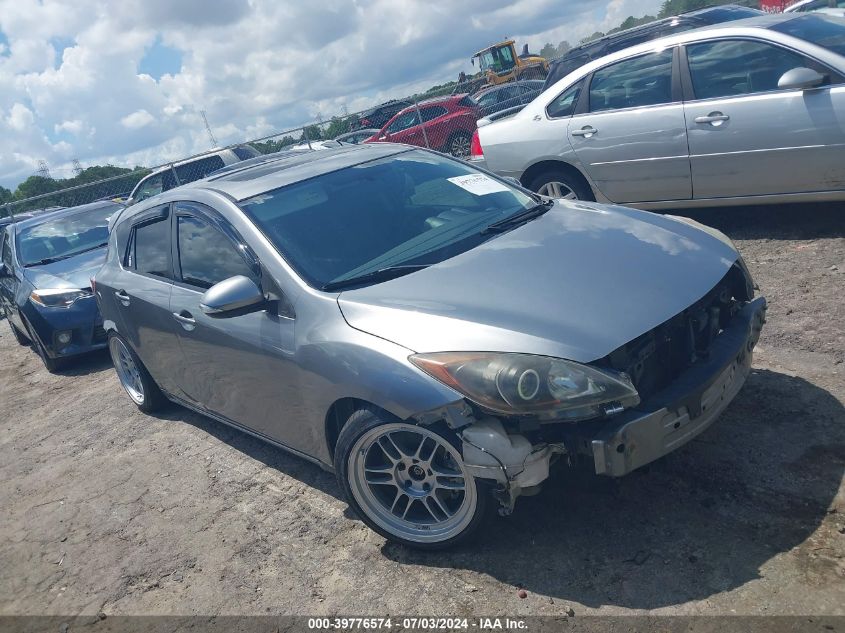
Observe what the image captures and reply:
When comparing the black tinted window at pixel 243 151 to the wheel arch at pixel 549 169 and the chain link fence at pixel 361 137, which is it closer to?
the chain link fence at pixel 361 137

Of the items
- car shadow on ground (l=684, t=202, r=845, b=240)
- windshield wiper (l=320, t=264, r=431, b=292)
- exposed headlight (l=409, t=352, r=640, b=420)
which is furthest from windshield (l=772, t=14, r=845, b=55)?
exposed headlight (l=409, t=352, r=640, b=420)

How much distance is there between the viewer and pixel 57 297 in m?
7.77

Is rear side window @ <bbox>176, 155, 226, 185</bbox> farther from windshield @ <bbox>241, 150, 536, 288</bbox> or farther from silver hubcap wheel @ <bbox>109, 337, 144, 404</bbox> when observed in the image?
windshield @ <bbox>241, 150, 536, 288</bbox>

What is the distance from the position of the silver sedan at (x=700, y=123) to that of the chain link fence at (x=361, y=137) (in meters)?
8.05

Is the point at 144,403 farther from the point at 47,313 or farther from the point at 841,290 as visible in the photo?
the point at 841,290

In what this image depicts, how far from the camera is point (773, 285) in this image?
16.8 feet

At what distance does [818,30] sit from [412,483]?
509cm

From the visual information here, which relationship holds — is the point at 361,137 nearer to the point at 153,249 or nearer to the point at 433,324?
the point at 153,249

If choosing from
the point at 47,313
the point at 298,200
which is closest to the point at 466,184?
the point at 298,200

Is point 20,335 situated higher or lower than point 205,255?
lower

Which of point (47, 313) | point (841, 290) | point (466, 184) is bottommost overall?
point (841, 290)

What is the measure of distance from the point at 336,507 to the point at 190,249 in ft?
5.72

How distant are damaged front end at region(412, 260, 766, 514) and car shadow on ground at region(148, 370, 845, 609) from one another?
0.21 m

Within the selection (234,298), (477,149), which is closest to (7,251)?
(477,149)
